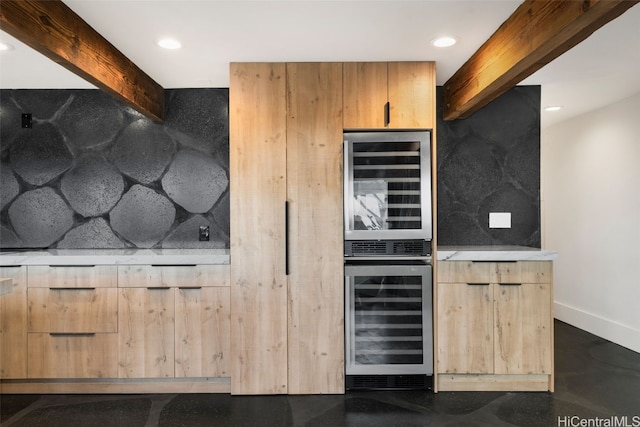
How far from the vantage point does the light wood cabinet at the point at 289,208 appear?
10.0ft

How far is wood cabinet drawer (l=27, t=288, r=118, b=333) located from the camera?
3.05 meters

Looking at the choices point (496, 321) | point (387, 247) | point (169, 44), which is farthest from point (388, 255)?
point (169, 44)

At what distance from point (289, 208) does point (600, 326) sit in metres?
3.65

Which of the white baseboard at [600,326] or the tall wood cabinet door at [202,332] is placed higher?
the tall wood cabinet door at [202,332]

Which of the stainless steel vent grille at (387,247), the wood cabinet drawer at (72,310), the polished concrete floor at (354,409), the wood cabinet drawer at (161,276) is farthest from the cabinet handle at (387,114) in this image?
the wood cabinet drawer at (72,310)

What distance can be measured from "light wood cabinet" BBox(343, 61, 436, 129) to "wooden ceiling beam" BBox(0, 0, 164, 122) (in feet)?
5.13

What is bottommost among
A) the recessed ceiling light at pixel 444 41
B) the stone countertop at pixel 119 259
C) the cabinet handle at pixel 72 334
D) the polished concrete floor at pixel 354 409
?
the polished concrete floor at pixel 354 409

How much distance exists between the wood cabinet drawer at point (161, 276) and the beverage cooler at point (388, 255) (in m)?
1.10

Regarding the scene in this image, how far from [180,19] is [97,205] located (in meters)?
2.07

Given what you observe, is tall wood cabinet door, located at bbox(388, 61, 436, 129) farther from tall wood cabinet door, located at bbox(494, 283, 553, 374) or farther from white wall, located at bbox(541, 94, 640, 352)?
white wall, located at bbox(541, 94, 640, 352)

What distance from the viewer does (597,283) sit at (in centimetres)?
455

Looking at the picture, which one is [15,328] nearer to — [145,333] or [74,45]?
[145,333]

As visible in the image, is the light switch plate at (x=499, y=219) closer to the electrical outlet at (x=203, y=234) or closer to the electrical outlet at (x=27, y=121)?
the electrical outlet at (x=203, y=234)

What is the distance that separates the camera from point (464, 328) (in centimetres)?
306
